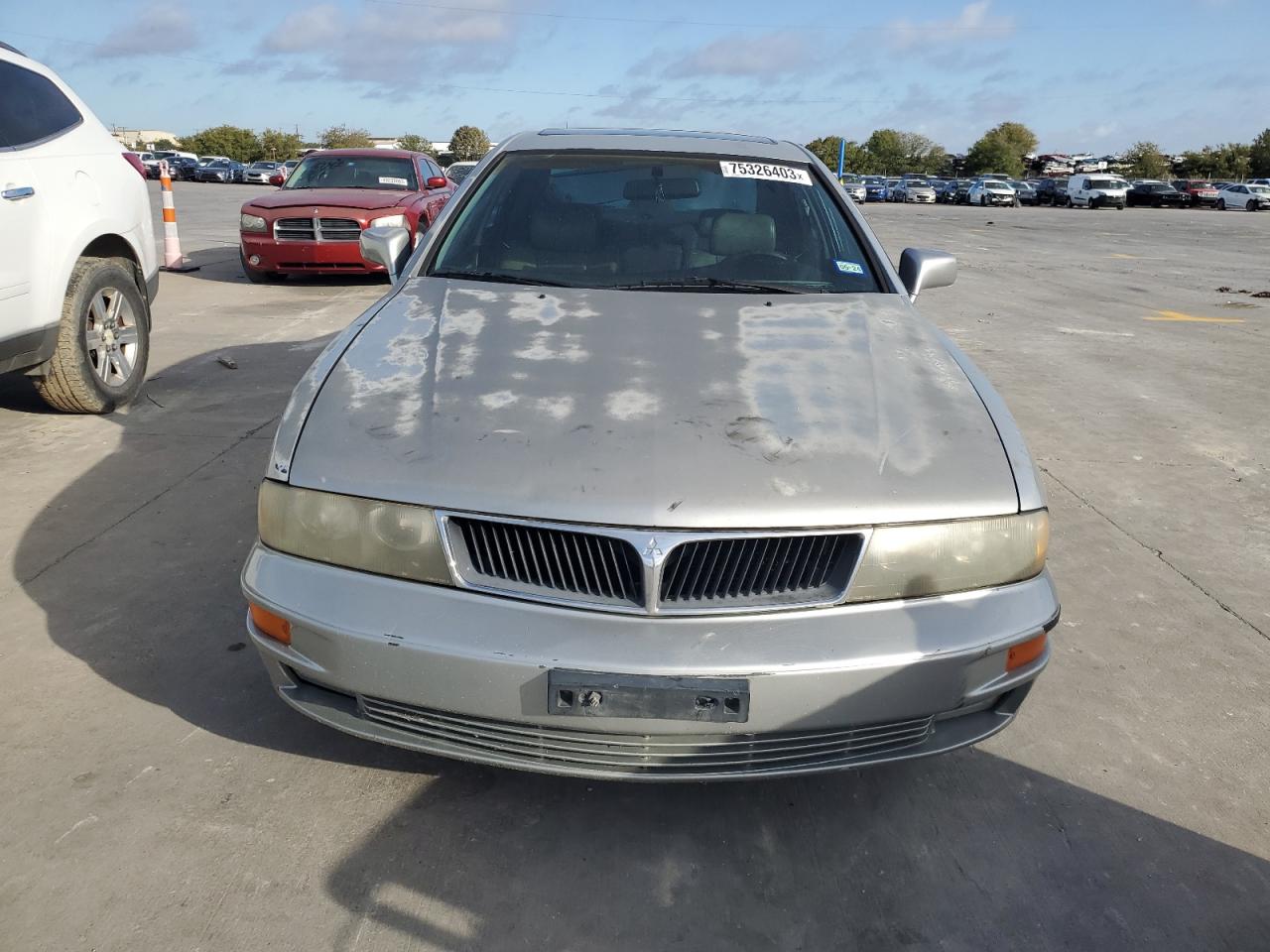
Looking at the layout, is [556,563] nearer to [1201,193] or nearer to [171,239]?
[171,239]

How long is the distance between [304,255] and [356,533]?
923 centimetres

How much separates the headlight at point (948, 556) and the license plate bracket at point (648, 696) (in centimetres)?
35

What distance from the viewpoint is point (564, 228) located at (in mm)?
3561

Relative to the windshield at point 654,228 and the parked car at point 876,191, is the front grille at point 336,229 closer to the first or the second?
the windshield at point 654,228

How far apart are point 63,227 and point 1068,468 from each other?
519 cm

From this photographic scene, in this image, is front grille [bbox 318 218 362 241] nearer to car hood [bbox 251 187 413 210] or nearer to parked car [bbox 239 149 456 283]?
parked car [bbox 239 149 456 283]

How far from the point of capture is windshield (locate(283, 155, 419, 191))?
11711 millimetres

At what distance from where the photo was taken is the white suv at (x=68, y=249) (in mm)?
4750

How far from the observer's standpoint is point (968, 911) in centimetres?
217

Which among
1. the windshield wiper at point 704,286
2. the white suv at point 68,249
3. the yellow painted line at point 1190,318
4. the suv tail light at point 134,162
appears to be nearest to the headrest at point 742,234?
the windshield wiper at point 704,286

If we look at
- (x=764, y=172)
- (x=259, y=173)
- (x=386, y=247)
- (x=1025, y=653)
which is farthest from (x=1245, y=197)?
(x=1025, y=653)

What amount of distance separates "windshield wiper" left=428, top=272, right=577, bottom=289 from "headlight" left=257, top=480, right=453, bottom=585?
A: 1.28m

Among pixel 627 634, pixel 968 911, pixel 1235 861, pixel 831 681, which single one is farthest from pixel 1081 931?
pixel 627 634

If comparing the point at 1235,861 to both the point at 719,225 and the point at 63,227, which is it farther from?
the point at 63,227
